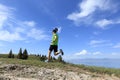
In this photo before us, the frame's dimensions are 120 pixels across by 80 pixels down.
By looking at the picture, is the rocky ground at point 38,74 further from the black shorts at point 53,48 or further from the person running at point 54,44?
the black shorts at point 53,48

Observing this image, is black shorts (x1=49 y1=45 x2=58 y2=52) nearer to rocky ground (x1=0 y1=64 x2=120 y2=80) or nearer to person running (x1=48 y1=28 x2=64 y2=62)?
person running (x1=48 y1=28 x2=64 y2=62)

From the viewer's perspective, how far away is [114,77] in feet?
61.5

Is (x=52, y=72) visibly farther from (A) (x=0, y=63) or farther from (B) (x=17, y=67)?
(A) (x=0, y=63)

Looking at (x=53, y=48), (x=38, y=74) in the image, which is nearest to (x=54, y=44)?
(x=53, y=48)

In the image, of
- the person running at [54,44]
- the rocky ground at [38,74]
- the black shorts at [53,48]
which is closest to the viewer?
the rocky ground at [38,74]

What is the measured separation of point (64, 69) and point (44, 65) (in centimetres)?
164

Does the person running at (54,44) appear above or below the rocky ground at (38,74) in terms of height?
above

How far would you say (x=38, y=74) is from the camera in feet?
57.6

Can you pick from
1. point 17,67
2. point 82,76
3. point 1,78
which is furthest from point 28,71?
point 82,76

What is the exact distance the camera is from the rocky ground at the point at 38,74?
1712 cm

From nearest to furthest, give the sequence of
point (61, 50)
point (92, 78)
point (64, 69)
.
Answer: point (92, 78)
point (64, 69)
point (61, 50)

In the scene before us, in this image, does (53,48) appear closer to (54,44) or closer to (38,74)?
(54,44)

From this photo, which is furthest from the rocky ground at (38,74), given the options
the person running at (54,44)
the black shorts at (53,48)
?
the black shorts at (53,48)

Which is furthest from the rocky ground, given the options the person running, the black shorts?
the black shorts
